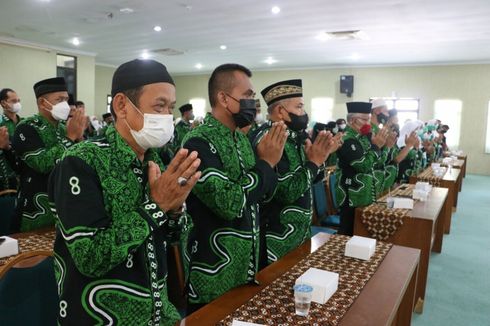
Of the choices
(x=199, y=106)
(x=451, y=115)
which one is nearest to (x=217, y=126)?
(x=451, y=115)

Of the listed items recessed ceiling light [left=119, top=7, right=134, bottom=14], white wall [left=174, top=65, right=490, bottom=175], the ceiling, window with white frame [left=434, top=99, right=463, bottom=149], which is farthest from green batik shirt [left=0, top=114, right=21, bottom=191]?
window with white frame [left=434, top=99, right=463, bottom=149]

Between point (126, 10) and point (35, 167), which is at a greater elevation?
point (126, 10)

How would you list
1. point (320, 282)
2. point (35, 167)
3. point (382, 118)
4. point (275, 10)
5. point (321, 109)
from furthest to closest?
point (321, 109), point (275, 10), point (382, 118), point (35, 167), point (320, 282)

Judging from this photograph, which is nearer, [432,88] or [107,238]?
[107,238]

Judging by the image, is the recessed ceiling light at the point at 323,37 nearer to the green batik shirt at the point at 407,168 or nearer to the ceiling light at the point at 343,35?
the ceiling light at the point at 343,35

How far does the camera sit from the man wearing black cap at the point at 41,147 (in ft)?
8.39

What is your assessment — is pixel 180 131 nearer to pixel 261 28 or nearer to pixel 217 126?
pixel 261 28

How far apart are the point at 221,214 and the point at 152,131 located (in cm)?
57

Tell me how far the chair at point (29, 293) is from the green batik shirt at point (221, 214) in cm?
56

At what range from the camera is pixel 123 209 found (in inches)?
44.3

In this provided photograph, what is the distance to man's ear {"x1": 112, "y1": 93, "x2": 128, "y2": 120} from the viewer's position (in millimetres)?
1233

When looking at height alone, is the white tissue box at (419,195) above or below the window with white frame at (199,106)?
below

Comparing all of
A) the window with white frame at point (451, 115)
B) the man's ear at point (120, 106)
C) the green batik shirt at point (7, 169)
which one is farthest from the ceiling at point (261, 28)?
the man's ear at point (120, 106)

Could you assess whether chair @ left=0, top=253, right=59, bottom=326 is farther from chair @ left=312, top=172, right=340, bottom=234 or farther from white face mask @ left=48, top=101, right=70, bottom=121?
chair @ left=312, top=172, right=340, bottom=234
